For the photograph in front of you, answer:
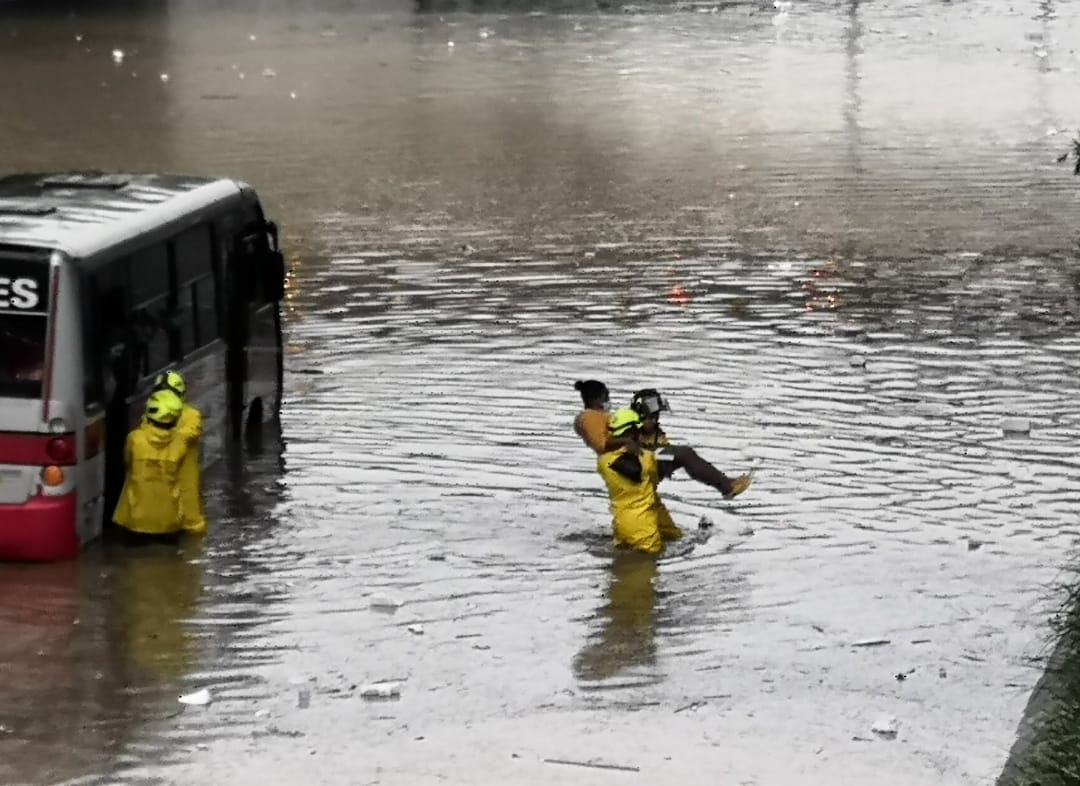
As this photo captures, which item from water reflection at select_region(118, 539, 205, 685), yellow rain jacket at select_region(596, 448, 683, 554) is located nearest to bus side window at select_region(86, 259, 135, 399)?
water reflection at select_region(118, 539, 205, 685)

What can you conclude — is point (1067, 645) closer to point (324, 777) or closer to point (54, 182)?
point (324, 777)

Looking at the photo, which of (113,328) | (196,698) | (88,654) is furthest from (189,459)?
(196,698)

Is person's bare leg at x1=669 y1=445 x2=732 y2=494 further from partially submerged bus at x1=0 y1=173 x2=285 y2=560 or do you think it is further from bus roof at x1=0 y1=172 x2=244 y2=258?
bus roof at x1=0 y1=172 x2=244 y2=258

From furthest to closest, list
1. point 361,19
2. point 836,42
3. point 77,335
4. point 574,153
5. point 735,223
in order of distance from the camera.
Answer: point 361,19 → point 836,42 → point 574,153 → point 735,223 → point 77,335

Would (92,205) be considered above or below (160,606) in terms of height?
above

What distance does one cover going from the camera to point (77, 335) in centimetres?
1293

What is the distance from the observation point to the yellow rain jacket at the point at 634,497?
13312 millimetres

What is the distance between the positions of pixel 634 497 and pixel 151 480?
104 inches

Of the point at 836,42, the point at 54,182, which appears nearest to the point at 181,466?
the point at 54,182

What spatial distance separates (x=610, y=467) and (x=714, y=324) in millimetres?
6861

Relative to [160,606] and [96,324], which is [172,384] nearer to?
[96,324]

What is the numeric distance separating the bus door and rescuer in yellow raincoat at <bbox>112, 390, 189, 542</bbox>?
0.47 meters

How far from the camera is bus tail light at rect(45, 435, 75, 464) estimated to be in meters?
12.9

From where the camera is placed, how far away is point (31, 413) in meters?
12.9
